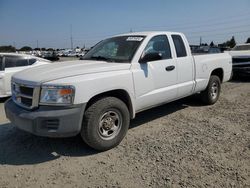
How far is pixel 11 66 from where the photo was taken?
797 centimetres

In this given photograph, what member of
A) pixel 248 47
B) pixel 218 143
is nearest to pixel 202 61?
pixel 218 143

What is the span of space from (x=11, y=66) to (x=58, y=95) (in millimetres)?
5034

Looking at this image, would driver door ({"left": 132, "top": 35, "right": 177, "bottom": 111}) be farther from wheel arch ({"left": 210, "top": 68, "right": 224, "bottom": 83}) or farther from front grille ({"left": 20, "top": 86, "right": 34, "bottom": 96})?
wheel arch ({"left": 210, "top": 68, "right": 224, "bottom": 83})

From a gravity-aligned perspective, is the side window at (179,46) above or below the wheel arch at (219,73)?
above

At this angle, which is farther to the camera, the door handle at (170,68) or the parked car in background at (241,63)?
the parked car in background at (241,63)

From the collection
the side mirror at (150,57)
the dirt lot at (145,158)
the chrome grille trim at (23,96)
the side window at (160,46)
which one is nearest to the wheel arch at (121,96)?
the dirt lot at (145,158)

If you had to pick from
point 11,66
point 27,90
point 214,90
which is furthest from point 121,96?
point 11,66

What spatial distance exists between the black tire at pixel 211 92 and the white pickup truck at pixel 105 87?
0.90m

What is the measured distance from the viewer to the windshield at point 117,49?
481 centimetres

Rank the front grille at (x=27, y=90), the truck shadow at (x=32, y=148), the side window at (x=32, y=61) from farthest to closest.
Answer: the side window at (x=32, y=61), the truck shadow at (x=32, y=148), the front grille at (x=27, y=90)

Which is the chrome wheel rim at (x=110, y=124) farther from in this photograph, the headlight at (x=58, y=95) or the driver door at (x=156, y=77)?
the headlight at (x=58, y=95)

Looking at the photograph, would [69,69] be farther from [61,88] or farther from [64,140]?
[64,140]

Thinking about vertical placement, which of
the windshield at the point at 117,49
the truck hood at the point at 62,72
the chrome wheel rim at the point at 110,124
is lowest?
the chrome wheel rim at the point at 110,124

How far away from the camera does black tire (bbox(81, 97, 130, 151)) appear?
390 centimetres
